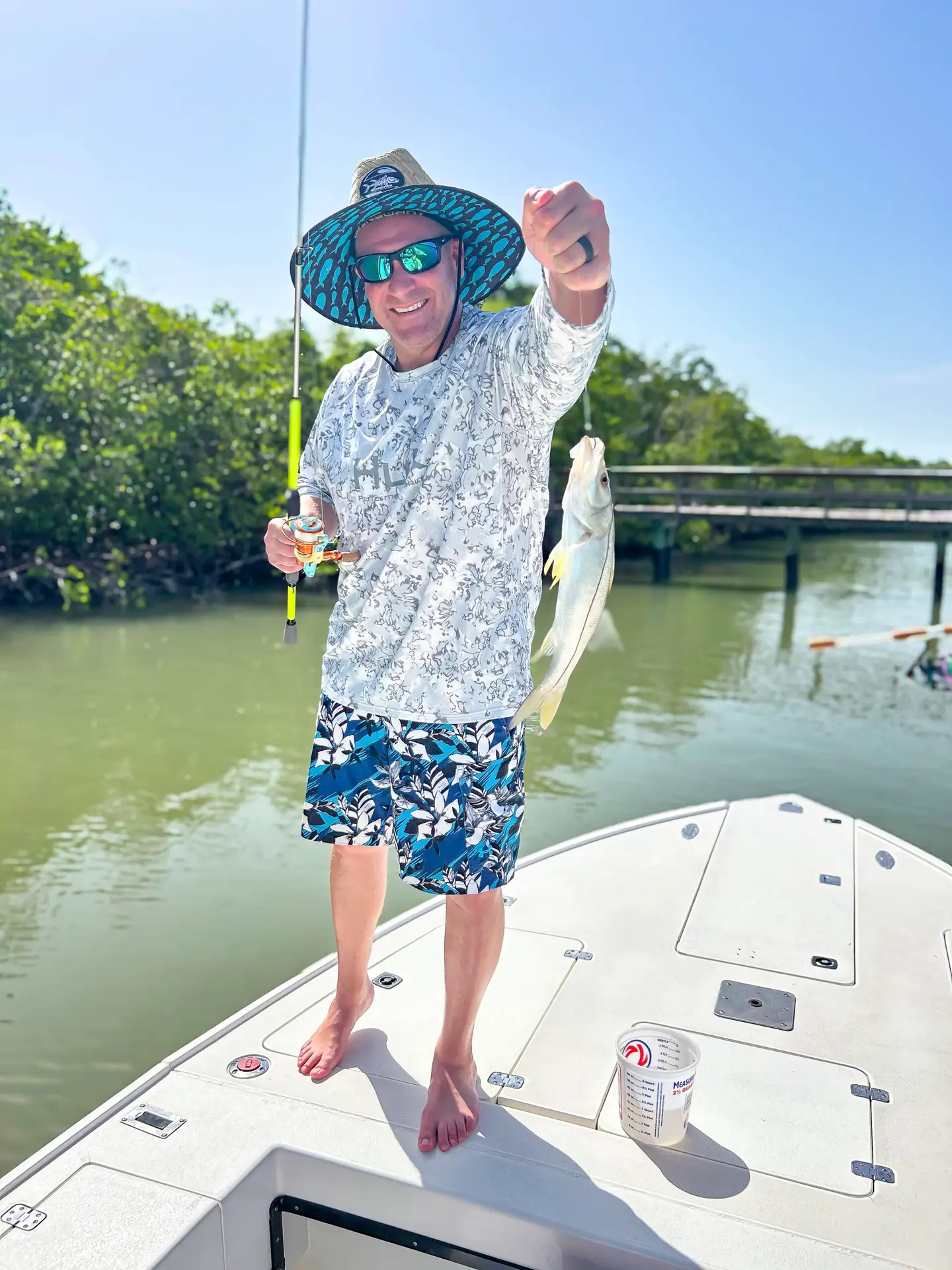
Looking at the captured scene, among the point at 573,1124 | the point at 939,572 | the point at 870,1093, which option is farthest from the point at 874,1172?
the point at 939,572

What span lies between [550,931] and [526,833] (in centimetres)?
228

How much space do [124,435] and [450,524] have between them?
13.5 m

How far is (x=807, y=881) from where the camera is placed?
323 cm

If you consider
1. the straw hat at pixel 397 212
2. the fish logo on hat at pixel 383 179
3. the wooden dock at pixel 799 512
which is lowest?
the straw hat at pixel 397 212

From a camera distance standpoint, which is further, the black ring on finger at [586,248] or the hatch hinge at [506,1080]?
the hatch hinge at [506,1080]

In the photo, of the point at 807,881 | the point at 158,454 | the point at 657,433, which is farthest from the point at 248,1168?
the point at 657,433

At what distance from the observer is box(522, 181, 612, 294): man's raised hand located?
150 cm

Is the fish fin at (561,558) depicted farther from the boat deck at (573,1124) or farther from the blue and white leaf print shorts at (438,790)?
the boat deck at (573,1124)

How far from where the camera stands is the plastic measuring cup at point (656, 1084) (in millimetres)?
1845

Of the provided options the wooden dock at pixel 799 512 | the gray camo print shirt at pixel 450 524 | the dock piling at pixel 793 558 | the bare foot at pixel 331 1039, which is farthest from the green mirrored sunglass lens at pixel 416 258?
the dock piling at pixel 793 558

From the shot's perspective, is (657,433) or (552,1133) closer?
(552,1133)

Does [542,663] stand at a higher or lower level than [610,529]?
lower

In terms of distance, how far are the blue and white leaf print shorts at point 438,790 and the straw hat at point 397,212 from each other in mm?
912

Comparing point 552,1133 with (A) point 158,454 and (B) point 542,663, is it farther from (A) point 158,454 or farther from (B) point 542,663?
(A) point 158,454
